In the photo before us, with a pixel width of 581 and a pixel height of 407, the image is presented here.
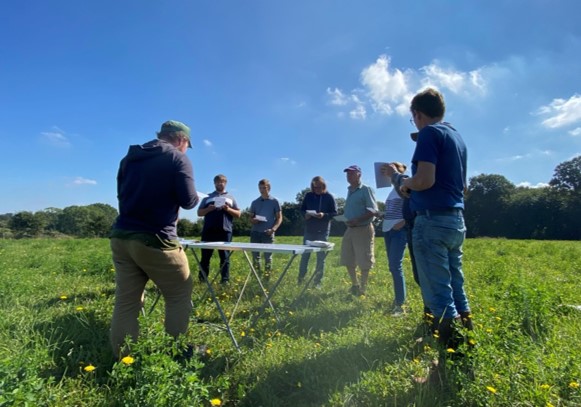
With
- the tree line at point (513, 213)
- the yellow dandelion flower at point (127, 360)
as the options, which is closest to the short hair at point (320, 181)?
the yellow dandelion flower at point (127, 360)

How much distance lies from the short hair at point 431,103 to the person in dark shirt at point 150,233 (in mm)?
1996

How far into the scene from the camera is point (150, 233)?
2.80m

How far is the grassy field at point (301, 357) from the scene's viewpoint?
2193 mm

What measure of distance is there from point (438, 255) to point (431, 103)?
4.11 feet

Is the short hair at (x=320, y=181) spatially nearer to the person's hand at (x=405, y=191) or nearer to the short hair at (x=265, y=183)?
the short hair at (x=265, y=183)

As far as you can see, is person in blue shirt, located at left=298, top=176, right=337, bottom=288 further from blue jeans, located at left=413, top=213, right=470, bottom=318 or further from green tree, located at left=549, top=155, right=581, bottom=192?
green tree, located at left=549, top=155, right=581, bottom=192

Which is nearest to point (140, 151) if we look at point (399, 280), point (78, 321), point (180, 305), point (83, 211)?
point (180, 305)

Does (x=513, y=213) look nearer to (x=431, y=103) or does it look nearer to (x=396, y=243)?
(x=396, y=243)

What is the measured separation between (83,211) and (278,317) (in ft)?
287

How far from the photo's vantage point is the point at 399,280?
4480mm

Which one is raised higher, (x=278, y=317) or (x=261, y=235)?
(x=261, y=235)

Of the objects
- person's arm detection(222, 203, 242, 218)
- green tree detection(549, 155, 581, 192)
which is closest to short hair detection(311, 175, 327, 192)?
person's arm detection(222, 203, 242, 218)

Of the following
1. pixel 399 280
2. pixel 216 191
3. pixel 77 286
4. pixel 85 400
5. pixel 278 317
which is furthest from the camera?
pixel 216 191

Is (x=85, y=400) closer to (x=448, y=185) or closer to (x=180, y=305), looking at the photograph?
(x=180, y=305)
